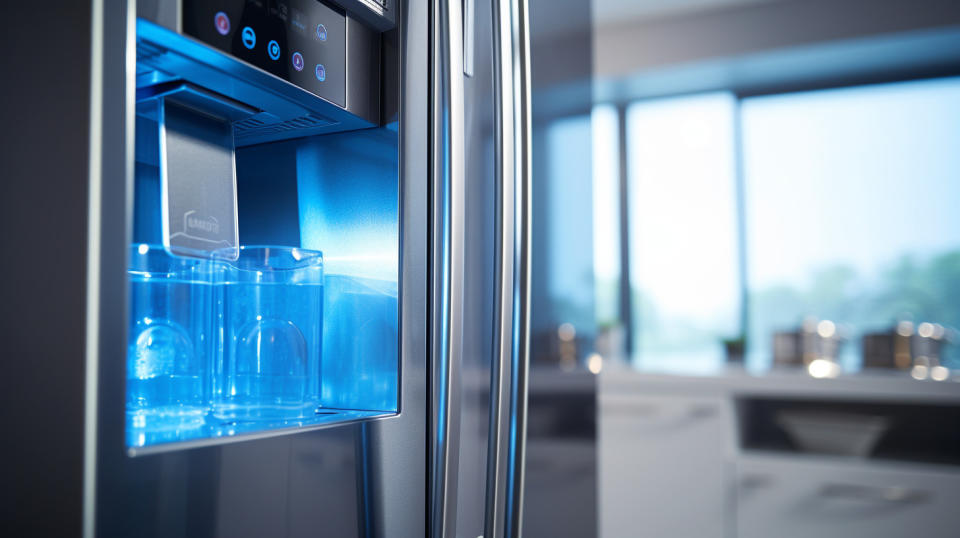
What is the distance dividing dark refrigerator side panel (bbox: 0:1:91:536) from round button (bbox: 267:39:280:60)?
6.1 inches

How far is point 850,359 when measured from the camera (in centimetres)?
271

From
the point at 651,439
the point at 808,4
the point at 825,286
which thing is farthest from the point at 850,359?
the point at 808,4

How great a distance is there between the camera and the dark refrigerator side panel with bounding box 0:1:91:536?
1.30 feet

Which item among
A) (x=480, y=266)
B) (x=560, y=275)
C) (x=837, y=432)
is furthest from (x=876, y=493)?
(x=480, y=266)

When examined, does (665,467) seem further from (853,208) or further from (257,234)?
(257,234)

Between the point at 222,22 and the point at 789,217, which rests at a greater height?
the point at 789,217

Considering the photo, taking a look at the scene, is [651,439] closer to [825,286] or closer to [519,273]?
[825,286]

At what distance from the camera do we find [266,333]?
63 cm

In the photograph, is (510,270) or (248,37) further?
(510,270)

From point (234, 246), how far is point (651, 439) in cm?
180

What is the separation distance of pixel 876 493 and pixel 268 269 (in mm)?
1859

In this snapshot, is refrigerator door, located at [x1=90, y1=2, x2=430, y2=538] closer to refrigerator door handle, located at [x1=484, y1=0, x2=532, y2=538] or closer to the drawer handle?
refrigerator door handle, located at [x1=484, y1=0, x2=532, y2=538]

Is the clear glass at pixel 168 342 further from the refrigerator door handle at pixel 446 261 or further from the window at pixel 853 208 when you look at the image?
the window at pixel 853 208

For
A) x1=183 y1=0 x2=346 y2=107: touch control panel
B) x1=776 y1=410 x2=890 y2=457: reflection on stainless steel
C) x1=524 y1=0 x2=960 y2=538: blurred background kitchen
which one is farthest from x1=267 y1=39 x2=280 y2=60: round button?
x1=776 y1=410 x2=890 y2=457: reflection on stainless steel
